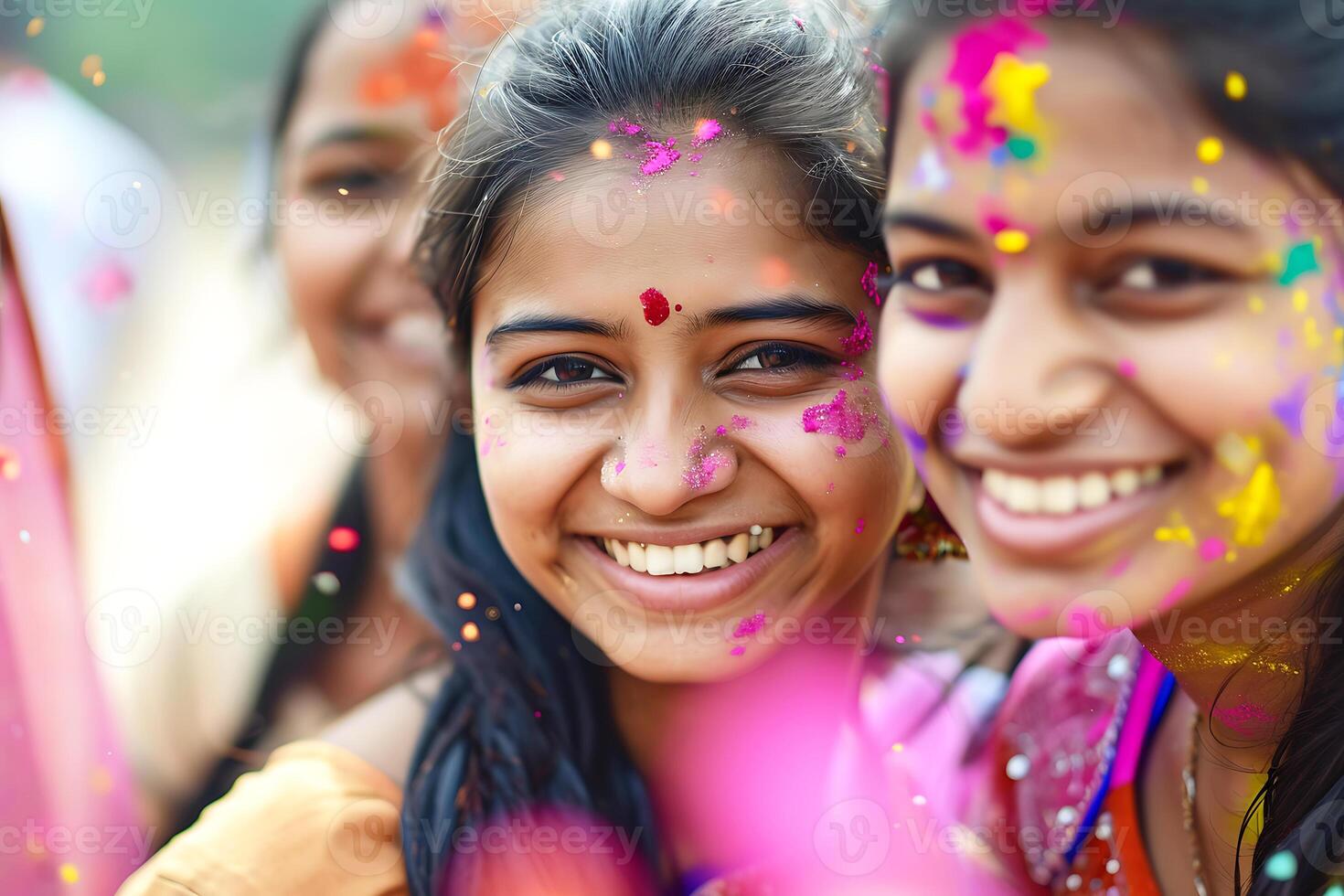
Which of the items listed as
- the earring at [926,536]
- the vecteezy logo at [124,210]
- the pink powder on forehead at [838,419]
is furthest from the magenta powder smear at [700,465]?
the vecteezy logo at [124,210]

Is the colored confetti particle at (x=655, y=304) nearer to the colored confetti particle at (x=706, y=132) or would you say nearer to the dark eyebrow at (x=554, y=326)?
the dark eyebrow at (x=554, y=326)

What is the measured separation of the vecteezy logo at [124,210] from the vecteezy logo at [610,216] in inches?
51.8

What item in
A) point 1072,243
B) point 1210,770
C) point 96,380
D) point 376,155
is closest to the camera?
point 1072,243

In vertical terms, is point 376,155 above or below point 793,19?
below

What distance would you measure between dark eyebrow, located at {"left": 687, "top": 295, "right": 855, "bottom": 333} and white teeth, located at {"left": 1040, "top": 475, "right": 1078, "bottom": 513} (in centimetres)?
32

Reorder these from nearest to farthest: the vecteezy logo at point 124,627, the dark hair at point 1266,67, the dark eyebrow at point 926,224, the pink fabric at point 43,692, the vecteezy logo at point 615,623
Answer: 1. the dark hair at point 1266,67
2. the dark eyebrow at point 926,224
3. the vecteezy logo at point 615,623
4. the pink fabric at point 43,692
5. the vecteezy logo at point 124,627

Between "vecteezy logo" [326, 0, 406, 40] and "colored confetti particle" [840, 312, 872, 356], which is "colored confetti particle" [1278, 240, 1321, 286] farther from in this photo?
"vecteezy logo" [326, 0, 406, 40]

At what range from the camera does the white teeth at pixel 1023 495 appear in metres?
0.94

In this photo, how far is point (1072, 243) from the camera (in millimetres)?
848

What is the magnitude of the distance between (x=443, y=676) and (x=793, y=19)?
941mm

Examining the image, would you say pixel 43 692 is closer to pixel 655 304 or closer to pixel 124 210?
pixel 124 210

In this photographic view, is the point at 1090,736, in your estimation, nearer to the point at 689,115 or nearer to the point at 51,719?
the point at 689,115

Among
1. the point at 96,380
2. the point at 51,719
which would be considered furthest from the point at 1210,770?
the point at 96,380

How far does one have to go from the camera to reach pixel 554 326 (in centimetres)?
115
